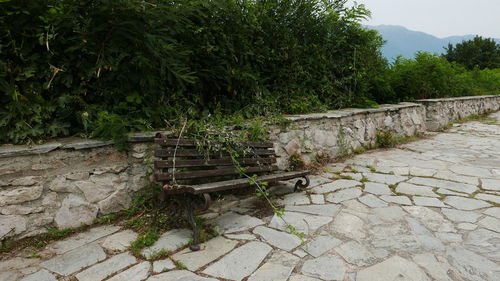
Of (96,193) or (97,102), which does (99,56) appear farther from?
(96,193)

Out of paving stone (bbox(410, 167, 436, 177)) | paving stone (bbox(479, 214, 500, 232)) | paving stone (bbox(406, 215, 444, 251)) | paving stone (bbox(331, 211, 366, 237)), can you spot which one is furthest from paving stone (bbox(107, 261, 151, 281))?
paving stone (bbox(410, 167, 436, 177))

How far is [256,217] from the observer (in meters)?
3.00

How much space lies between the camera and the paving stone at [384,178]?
4055 mm

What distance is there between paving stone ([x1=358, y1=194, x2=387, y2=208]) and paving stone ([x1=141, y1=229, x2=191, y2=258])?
1.87m

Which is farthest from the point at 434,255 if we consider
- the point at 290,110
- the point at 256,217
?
the point at 290,110

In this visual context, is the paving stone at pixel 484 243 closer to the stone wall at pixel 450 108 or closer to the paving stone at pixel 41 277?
the paving stone at pixel 41 277

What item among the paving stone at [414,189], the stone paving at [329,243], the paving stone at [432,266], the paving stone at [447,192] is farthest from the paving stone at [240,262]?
the paving stone at [447,192]

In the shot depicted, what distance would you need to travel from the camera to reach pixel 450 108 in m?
9.07

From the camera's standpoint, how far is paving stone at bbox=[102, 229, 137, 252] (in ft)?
8.10

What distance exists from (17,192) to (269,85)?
3.42 m

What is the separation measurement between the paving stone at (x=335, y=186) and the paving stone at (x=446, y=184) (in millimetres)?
760

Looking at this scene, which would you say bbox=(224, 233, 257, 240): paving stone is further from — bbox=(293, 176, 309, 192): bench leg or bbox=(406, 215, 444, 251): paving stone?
bbox=(406, 215, 444, 251): paving stone

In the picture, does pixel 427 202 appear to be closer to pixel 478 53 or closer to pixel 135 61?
pixel 135 61

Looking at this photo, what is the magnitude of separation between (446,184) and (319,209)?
1.89 m
